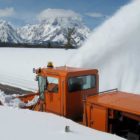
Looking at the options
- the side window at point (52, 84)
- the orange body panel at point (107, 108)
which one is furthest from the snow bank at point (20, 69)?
the orange body panel at point (107, 108)

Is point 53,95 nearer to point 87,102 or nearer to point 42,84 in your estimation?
point 42,84

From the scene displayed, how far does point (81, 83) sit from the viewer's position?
9.84 metres

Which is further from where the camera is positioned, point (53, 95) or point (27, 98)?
point (27, 98)

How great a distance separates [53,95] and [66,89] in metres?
0.52

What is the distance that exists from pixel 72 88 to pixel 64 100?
0.43m

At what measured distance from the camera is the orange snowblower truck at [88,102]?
814 centimetres

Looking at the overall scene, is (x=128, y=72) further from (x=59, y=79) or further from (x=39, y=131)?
(x=39, y=131)

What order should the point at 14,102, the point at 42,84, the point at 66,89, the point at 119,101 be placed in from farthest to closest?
the point at 14,102 → the point at 42,84 → the point at 66,89 → the point at 119,101

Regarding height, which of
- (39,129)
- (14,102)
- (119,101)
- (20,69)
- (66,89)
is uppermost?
(66,89)

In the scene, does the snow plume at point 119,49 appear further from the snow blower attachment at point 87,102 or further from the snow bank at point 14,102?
the snow blower attachment at point 87,102

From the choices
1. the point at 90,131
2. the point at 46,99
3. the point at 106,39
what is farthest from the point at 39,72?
the point at 106,39

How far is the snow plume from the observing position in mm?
19016

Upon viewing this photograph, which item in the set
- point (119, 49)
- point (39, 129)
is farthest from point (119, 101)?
point (119, 49)

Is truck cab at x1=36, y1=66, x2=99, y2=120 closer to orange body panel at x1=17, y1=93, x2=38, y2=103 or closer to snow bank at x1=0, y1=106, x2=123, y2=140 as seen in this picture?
snow bank at x1=0, y1=106, x2=123, y2=140
